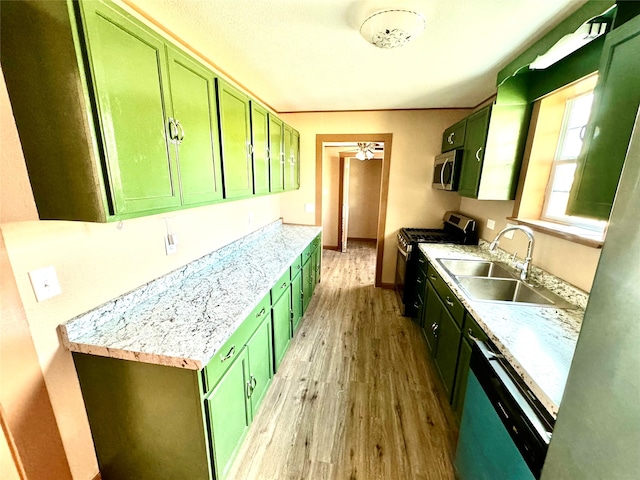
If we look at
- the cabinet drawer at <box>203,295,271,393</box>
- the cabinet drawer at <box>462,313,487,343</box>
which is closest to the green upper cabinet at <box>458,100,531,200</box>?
the cabinet drawer at <box>462,313,487,343</box>

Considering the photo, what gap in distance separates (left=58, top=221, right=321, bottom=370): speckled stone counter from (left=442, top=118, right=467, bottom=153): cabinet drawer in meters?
2.24

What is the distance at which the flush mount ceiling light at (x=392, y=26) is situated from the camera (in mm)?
1335

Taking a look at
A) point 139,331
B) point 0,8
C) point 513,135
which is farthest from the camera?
point 513,135

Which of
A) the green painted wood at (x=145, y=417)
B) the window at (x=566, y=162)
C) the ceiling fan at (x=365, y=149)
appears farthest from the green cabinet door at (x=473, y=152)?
the green painted wood at (x=145, y=417)

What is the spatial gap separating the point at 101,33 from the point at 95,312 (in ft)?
3.71

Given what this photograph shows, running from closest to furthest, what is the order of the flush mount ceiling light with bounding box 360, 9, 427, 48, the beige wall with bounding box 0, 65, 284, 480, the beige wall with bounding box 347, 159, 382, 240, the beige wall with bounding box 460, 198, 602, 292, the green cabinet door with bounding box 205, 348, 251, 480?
the beige wall with bounding box 0, 65, 284, 480 → the green cabinet door with bounding box 205, 348, 251, 480 → the flush mount ceiling light with bounding box 360, 9, 427, 48 → the beige wall with bounding box 460, 198, 602, 292 → the beige wall with bounding box 347, 159, 382, 240

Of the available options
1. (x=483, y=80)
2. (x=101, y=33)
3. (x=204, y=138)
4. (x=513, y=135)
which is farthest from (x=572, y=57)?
(x=101, y=33)

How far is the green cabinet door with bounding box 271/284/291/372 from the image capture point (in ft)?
6.40

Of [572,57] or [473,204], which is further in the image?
[473,204]

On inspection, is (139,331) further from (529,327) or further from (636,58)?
(636,58)

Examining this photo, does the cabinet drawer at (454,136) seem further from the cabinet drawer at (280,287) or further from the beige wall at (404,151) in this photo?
the cabinet drawer at (280,287)

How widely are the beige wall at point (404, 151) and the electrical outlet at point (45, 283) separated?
298 cm

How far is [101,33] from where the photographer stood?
88 centimetres

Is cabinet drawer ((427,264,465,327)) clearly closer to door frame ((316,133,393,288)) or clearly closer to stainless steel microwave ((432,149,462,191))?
stainless steel microwave ((432,149,462,191))
